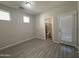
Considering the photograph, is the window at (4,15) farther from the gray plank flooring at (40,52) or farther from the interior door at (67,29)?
the interior door at (67,29)

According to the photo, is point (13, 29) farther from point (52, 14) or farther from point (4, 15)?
point (52, 14)

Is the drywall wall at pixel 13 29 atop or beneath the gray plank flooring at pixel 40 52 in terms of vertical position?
atop

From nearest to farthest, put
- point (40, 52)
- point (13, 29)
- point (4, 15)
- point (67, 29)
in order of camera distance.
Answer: point (40, 52) → point (4, 15) → point (67, 29) → point (13, 29)

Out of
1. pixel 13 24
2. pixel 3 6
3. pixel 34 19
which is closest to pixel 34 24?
pixel 34 19

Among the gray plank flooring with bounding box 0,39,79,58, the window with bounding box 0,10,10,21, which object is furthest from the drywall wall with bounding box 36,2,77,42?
the window with bounding box 0,10,10,21


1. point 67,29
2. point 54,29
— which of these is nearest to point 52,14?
point 54,29

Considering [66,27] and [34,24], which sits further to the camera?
[34,24]

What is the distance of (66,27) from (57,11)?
1408 mm

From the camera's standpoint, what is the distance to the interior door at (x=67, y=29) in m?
3.79

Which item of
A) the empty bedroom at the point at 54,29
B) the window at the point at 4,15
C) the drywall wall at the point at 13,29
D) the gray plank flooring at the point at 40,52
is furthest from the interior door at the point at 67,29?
the window at the point at 4,15

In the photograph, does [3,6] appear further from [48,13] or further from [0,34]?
[48,13]

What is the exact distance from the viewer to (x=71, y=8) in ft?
12.6

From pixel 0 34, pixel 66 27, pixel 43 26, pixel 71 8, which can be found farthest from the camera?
pixel 43 26

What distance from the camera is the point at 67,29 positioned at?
4047 millimetres
